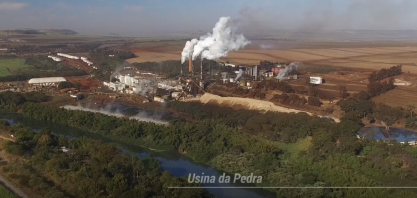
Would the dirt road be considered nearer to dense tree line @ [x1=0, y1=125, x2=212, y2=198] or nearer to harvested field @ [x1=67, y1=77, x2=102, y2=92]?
harvested field @ [x1=67, y1=77, x2=102, y2=92]

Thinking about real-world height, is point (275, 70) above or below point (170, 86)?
above

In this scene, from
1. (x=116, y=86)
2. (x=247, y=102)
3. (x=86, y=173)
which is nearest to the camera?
(x=86, y=173)

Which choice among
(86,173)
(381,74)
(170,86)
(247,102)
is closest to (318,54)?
(381,74)

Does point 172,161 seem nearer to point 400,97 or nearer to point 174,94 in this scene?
point 174,94

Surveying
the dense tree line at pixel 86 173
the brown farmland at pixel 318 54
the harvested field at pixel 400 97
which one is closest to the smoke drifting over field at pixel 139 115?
the dense tree line at pixel 86 173

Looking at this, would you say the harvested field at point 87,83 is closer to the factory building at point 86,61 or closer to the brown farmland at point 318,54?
the factory building at point 86,61

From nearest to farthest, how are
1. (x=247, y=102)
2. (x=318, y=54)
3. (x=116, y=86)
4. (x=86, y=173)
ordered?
1. (x=86, y=173)
2. (x=247, y=102)
3. (x=116, y=86)
4. (x=318, y=54)

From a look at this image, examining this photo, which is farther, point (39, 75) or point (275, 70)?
point (39, 75)
